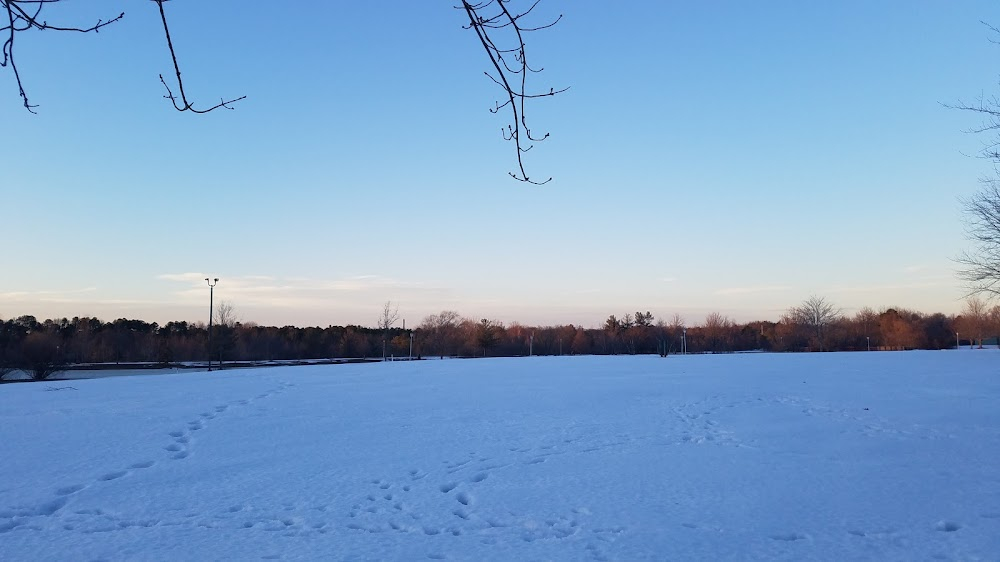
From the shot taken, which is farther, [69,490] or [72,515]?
[69,490]

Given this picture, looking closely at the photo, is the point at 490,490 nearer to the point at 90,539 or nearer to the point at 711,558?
the point at 711,558

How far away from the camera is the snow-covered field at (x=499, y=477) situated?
4.81 metres

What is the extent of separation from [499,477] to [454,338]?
68.9 m

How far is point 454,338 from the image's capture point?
247 feet

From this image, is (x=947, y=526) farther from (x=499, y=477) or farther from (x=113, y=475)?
(x=113, y=475)

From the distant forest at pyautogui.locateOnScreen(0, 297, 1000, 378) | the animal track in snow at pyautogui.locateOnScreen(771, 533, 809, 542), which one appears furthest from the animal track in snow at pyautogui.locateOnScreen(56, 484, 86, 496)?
the distant forest at pyautogui.locateOnScreen(0, 297, 1000, 378)

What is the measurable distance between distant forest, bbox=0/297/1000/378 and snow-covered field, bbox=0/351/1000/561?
1557 inches

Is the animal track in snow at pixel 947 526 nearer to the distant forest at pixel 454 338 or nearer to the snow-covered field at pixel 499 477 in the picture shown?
the snow-covered field at pixel 499 477

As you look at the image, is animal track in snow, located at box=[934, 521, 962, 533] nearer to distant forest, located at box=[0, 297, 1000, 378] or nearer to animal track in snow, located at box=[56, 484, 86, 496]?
animal track in snow, located at box=[56, 484, 86, 496]

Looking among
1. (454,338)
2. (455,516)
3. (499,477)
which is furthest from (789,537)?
(454,338)

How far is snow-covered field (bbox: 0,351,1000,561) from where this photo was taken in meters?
4.81

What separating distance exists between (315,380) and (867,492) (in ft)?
43.8

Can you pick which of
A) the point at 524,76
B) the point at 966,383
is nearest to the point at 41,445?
the point at 524,76

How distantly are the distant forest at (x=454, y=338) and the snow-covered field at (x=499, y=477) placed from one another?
3954 centimetres
